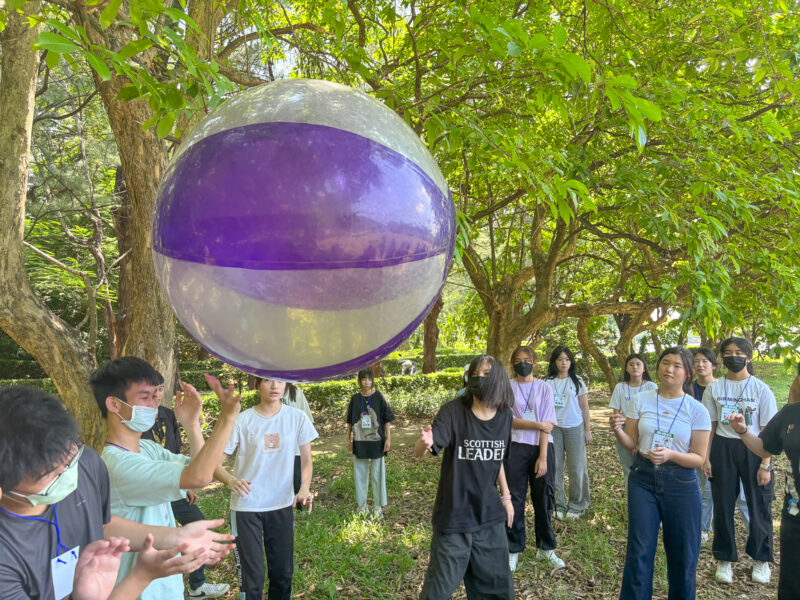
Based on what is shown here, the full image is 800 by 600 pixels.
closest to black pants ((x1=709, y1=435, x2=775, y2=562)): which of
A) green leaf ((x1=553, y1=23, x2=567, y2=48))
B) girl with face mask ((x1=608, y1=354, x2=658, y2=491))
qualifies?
girl with face mask ((x1=608, y1=354, x2=658, y2=491))

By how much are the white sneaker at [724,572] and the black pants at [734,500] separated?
0.19 feet

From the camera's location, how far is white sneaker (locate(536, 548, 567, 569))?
4.73 m

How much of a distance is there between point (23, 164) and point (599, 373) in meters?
19.0

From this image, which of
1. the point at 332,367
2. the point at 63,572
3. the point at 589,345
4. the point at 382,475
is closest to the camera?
the point at 332,367

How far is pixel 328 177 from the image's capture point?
118 cm

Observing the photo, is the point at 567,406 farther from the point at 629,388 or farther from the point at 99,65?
the point at 99,65

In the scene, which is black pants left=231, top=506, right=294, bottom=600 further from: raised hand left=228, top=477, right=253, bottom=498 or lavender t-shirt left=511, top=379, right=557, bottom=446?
lavender t-shirt left=511, top=379, right=557, bottom=446

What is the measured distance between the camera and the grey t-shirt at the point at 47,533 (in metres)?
1.52

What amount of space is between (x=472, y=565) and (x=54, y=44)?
3.01 metres

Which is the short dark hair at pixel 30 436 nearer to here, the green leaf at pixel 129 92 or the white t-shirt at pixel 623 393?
the green leaf at pixel 129 92

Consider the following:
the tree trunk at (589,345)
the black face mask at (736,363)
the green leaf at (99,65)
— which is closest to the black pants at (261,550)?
the green leaf at (99,65)

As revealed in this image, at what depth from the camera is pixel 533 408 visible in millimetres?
4855

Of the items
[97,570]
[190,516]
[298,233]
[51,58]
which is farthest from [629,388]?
[51,58]

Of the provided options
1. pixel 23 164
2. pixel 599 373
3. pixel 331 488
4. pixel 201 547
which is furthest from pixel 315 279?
pixel 599 373
